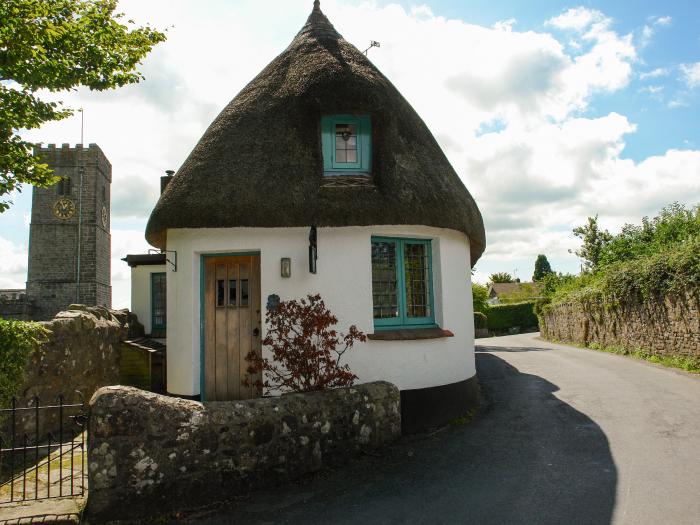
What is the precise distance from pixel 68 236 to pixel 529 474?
48.7 metres

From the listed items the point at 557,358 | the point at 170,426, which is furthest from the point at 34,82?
→ the point at 557,358

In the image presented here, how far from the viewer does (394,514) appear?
4645mm

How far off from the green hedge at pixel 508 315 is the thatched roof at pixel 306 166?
2964cm

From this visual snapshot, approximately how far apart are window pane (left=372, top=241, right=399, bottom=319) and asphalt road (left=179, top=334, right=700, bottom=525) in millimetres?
1960

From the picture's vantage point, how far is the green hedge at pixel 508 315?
37469 millimetres

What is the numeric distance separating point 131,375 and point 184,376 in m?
3.91

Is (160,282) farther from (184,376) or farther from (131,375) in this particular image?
(184,376)

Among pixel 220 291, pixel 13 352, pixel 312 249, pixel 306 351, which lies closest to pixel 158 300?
pixel 220 291

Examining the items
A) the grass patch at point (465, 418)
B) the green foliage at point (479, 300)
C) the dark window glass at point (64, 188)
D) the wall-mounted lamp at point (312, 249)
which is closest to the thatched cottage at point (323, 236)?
the wall-mounted lamp at point (312, 249)

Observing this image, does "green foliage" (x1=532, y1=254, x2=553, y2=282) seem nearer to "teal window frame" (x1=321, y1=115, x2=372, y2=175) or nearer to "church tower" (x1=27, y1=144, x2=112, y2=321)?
"church tower" (x1=27, y1=144, x2=112, y2=321)

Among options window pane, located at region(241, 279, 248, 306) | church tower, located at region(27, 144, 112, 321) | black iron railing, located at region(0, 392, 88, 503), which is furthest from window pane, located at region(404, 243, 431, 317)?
church tower, located at region(27, 144, 112, 321)

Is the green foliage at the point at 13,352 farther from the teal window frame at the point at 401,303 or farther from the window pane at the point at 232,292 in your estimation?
the teal window frame at the point at 401,303

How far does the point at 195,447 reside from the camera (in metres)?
4.88

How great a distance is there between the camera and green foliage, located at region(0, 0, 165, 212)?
6621 millimetres
